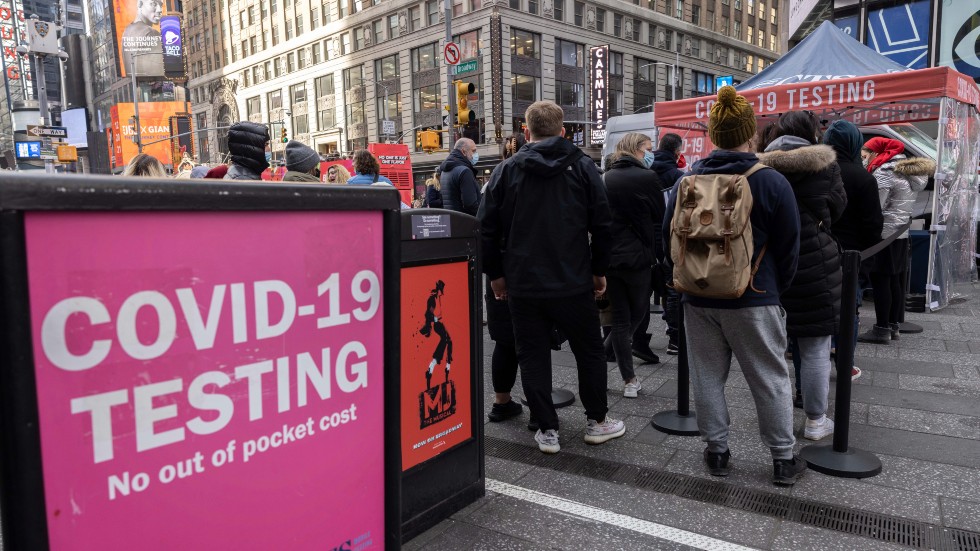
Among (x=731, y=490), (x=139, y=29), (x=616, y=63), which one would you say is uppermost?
(x=139, y=29)

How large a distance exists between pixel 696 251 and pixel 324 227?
229cm

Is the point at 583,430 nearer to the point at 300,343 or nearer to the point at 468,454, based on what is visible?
the point at 468,454

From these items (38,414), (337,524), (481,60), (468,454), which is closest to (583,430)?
(468,454)

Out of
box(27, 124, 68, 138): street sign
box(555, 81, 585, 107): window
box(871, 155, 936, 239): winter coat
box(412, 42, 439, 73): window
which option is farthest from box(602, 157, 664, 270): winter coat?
box(412, 42, 439, 73): window

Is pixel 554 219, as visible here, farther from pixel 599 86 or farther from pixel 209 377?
pixel 599 86

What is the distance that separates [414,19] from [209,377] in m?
49.5

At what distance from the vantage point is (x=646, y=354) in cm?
611

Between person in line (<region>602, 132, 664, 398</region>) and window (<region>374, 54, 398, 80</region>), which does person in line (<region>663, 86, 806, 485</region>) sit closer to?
person in line (<region>602, 132, 664, 398</region>)

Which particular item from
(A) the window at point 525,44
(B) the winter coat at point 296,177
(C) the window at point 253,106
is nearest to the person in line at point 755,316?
(B) the winter coat at point 296,177

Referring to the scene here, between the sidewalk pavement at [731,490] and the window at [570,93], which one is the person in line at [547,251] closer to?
the sidewalk pavement at [731,490]

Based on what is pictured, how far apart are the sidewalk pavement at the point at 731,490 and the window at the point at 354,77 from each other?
50.9m

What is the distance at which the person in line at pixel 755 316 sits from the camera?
10.9ft

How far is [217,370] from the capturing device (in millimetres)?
1469

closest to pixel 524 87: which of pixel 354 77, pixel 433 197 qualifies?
pixel 354 77
